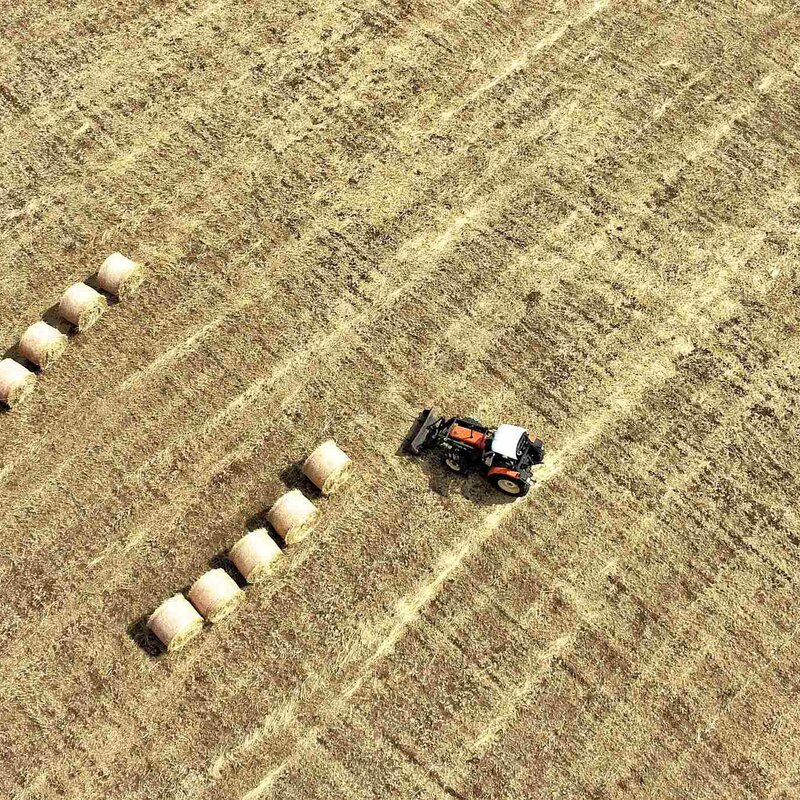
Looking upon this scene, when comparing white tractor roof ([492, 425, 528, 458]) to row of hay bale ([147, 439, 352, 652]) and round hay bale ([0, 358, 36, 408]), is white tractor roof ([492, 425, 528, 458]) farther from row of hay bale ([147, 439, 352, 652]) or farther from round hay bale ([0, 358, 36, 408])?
round hay bale ([0, 358, 36, 408])

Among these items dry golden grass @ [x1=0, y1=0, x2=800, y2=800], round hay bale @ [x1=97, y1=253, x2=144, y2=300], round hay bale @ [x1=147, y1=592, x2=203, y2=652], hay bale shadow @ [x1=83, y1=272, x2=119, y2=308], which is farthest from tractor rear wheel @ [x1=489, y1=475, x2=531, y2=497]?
hay bale shadow @ [x1=83, y1=272, x2=119, y2=308]

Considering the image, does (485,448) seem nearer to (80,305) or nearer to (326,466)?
(326,466)

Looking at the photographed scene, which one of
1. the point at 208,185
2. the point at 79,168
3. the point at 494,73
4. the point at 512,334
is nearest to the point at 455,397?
the point at 512,334

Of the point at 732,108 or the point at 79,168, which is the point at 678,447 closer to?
the point at 732,108

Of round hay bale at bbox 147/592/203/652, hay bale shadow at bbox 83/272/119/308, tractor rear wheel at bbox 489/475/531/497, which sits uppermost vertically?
hay bale shadow at bbox 83/272/119/308

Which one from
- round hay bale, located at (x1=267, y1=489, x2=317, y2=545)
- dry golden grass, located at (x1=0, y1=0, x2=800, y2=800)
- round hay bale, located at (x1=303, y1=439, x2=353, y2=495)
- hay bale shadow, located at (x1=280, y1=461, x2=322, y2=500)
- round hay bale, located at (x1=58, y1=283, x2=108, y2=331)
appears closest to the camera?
dry golden grass, located at (x1=0, y1=0, x2=800, y2=800)

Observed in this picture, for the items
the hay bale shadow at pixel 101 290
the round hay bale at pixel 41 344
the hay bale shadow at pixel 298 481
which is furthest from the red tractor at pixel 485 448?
the round hay bale at pixel 41 344

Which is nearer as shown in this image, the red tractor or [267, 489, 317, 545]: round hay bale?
[267, 489, 317, 545]: round hay bale
